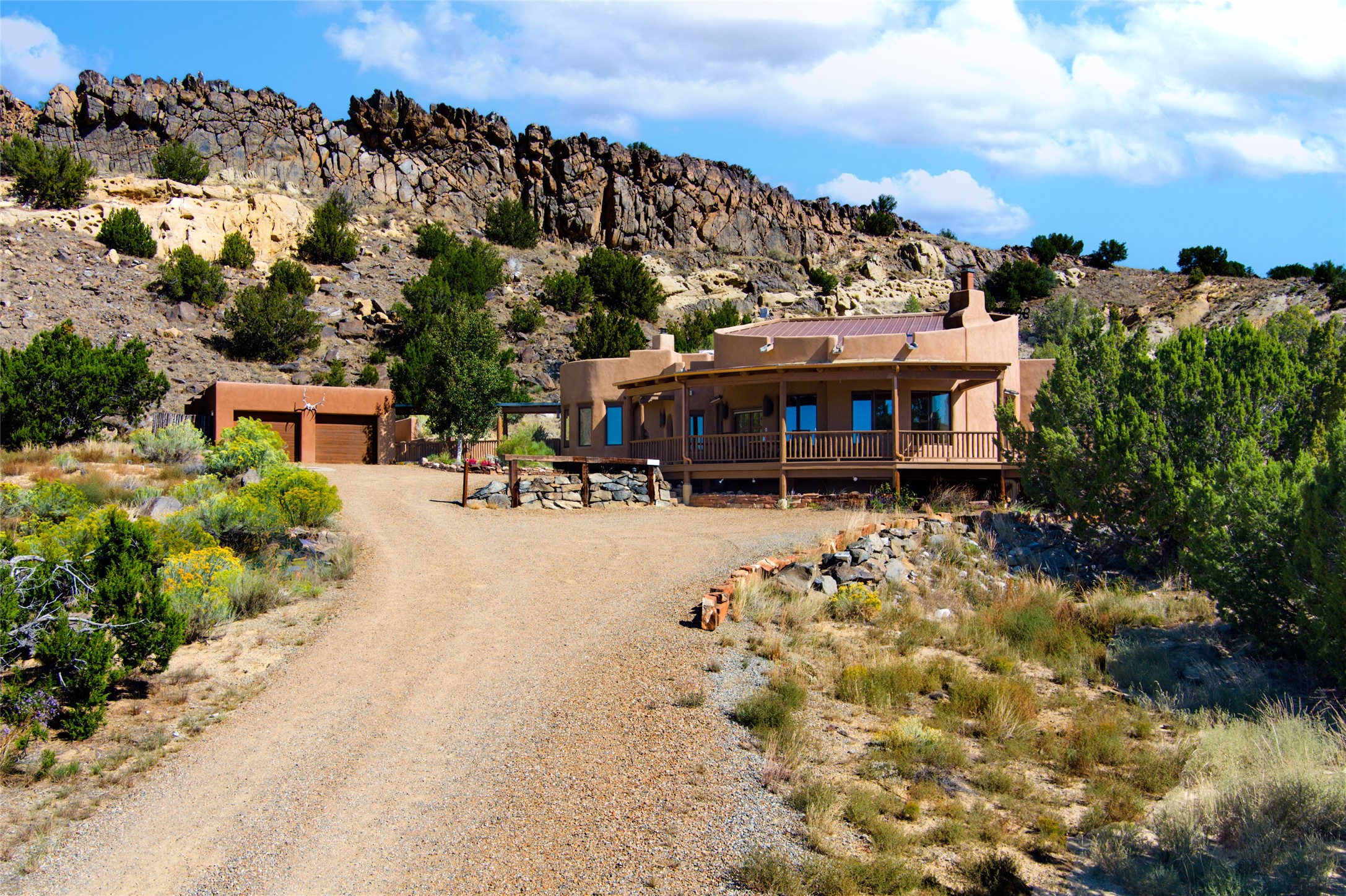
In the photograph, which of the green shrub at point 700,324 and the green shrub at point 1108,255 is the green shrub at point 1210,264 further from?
the green shrub at point 700,324

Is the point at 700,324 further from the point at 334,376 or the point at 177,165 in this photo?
the point at 177,165

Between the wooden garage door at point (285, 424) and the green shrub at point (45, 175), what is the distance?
31727 mm

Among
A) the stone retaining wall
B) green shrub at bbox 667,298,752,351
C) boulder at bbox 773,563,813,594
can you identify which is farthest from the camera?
green shrub at bbox 667,298,752,351

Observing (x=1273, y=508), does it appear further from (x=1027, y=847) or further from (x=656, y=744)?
(x=656, y=744)

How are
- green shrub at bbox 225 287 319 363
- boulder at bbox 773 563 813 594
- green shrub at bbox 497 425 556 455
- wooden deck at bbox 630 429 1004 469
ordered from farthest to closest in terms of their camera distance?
green shrub at bbox 225 287 319 363 → green shrub at bbox 497 425 556 455 → wooden deck at bbox 630 429 1004 469 → boulder at bbox 773 563 813 594

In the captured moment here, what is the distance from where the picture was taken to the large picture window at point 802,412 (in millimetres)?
25500

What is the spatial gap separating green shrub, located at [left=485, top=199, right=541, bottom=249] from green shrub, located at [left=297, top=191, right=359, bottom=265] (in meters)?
10.9

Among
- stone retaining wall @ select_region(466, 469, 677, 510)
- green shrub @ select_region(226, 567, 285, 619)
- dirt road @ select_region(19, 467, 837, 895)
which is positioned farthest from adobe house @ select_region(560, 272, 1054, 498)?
green shrub @ select_region(226, 567, 285, 619)

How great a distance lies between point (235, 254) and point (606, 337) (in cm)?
2220

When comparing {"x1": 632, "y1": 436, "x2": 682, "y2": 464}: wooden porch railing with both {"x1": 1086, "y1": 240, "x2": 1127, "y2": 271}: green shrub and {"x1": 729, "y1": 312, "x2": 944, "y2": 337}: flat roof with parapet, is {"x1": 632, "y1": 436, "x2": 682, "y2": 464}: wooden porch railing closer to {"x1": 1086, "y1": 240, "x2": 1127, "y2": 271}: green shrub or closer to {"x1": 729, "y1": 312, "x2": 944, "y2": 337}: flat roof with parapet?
{"x1": 729, "y1": 312, "x2": 944, "y2": 337}: flat roof with parapet

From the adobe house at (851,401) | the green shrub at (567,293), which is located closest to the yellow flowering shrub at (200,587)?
the adobe house at (851,401)

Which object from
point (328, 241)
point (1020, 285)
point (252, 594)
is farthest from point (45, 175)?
point (1020, 285)

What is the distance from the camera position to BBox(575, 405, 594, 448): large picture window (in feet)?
→ 104

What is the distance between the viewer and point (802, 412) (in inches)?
1011
